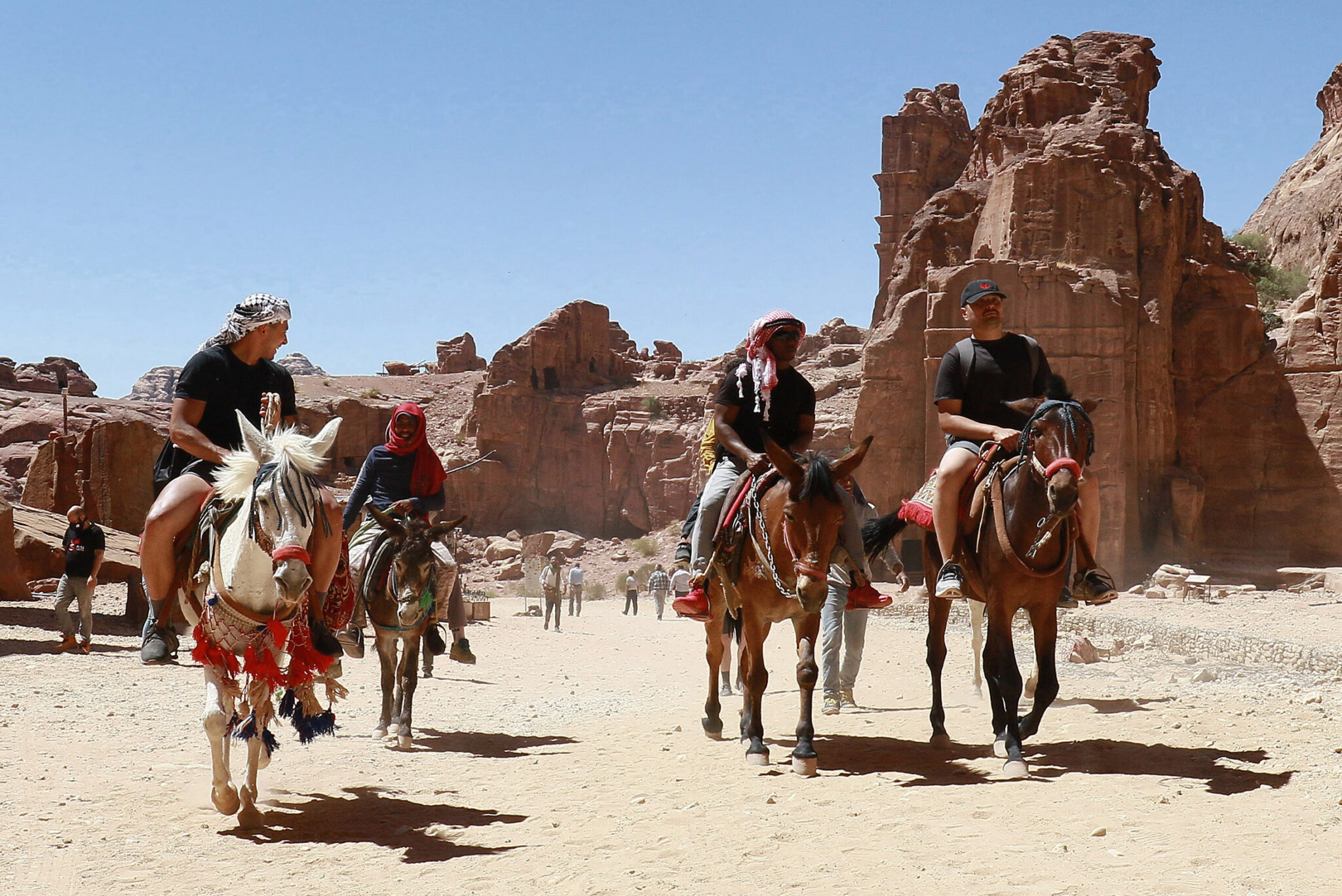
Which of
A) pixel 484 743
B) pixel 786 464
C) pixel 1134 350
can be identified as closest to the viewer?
pixel 786 464

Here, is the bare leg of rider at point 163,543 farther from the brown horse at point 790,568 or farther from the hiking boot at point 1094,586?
the hiking boot at point 1094,586

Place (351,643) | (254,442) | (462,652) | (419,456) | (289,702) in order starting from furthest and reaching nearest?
(462,652)
(419,456)
(351,643)
(289,702)
(254,442)

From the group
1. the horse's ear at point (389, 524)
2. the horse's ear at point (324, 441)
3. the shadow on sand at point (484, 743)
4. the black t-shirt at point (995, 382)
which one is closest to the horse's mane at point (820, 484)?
the black t-shirt at point (995, 382)

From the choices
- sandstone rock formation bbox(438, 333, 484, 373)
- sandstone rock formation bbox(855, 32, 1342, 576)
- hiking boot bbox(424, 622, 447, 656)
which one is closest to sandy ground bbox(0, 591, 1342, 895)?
hiking boot bbox(424, 622, 447, 656)

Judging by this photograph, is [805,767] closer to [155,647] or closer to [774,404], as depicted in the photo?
[774,404]

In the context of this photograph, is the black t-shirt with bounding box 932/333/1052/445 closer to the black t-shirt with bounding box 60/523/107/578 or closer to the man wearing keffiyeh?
the man wearing keffiyeh

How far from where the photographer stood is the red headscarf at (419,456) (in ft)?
34.2

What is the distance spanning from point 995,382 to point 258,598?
5.37 m

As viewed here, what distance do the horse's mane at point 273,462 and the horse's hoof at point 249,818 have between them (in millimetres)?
1866

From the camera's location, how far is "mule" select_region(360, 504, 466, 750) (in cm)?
976

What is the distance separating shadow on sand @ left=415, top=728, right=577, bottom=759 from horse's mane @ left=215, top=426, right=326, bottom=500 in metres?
3.69

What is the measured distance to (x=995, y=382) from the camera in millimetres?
8445

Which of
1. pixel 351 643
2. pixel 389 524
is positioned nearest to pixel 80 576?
pixel 389 524

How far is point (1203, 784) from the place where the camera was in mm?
6457
